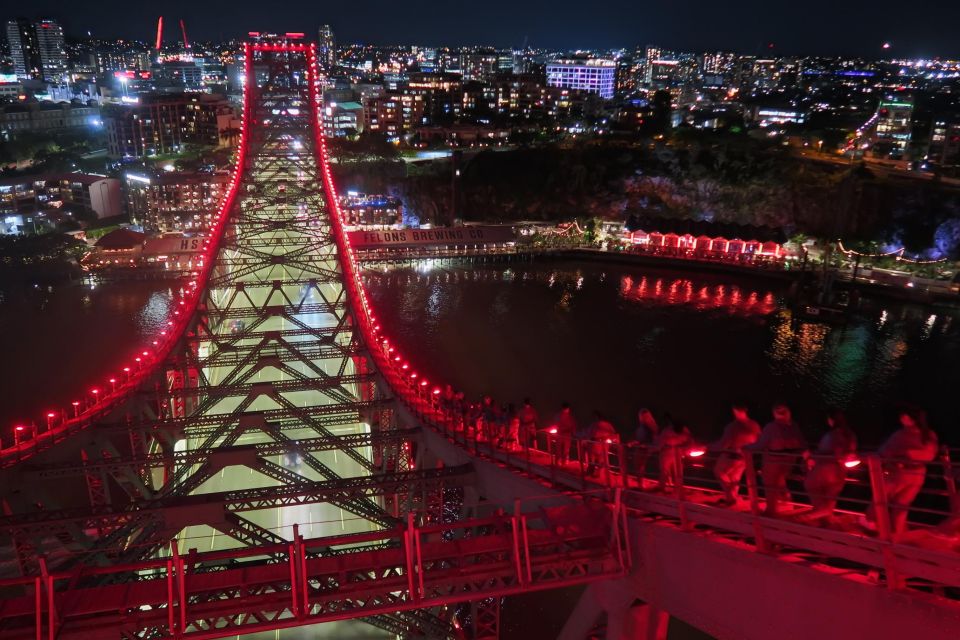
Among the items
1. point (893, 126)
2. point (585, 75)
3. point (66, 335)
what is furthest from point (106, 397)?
point (585, 75)

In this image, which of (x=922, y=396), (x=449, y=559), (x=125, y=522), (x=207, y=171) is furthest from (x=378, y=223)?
(x=449, y=559)

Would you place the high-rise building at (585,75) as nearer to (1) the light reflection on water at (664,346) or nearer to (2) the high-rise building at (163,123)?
(2) the high-rise building at (163,123)

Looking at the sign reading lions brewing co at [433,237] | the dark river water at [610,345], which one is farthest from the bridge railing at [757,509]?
the sign reading lions brewing co at [433,237]

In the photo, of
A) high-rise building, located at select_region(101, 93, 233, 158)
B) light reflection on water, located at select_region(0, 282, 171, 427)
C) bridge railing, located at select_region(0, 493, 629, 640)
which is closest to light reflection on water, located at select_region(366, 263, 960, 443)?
light reflection on water, located at select_region(0, 282, 171, 427)

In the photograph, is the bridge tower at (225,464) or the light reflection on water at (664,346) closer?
the bridge tower at (225,464)

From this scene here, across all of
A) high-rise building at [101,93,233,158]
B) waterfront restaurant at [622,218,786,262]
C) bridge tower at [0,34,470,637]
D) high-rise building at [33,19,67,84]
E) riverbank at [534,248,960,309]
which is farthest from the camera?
high-rise building at [33,19,67,84]

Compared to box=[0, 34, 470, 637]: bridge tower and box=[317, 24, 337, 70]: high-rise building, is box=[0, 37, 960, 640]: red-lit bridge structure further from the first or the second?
box=[317, 24, 337, 70]: high-rise building
